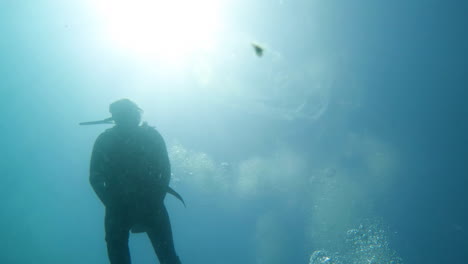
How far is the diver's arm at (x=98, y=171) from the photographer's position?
150 inches

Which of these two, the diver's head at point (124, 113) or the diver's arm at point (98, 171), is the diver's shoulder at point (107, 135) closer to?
the diver's arm at point (98, 171)

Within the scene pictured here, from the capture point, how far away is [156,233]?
12.6 ft

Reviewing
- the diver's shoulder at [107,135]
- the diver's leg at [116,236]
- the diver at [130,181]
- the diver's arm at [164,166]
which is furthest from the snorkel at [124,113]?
the diver's leg at [116,236]

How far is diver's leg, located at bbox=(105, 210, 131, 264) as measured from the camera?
365 cm

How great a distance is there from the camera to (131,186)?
3.77m

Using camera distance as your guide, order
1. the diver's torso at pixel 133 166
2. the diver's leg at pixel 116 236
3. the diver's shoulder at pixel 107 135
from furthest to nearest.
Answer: the diver's shoulder at pixel 107 135
the diver's torso at pixel 133 166
the diver's leg at pixel 116 236

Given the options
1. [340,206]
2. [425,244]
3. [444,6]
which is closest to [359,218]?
[340,206]

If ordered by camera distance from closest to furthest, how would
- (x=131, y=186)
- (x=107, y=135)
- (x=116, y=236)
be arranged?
(x=116, y=236) → (x=131, y=186) → (x=107, y=135)

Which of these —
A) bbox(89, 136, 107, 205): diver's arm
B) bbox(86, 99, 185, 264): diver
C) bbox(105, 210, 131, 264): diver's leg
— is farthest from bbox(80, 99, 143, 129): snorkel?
bbox(105, 210, 131, 264): diver's leg

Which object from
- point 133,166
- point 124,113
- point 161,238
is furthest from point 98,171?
point 161,238

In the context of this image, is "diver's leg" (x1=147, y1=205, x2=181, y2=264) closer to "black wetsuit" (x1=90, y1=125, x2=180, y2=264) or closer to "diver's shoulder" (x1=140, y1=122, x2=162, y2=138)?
"black wetsuit" (x1=90, y1=125, x2=180, y2=264)

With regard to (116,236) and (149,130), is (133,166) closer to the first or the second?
(149,130)

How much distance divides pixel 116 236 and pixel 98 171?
0.74 metres

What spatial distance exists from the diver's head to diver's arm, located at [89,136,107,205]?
29 centimetres
